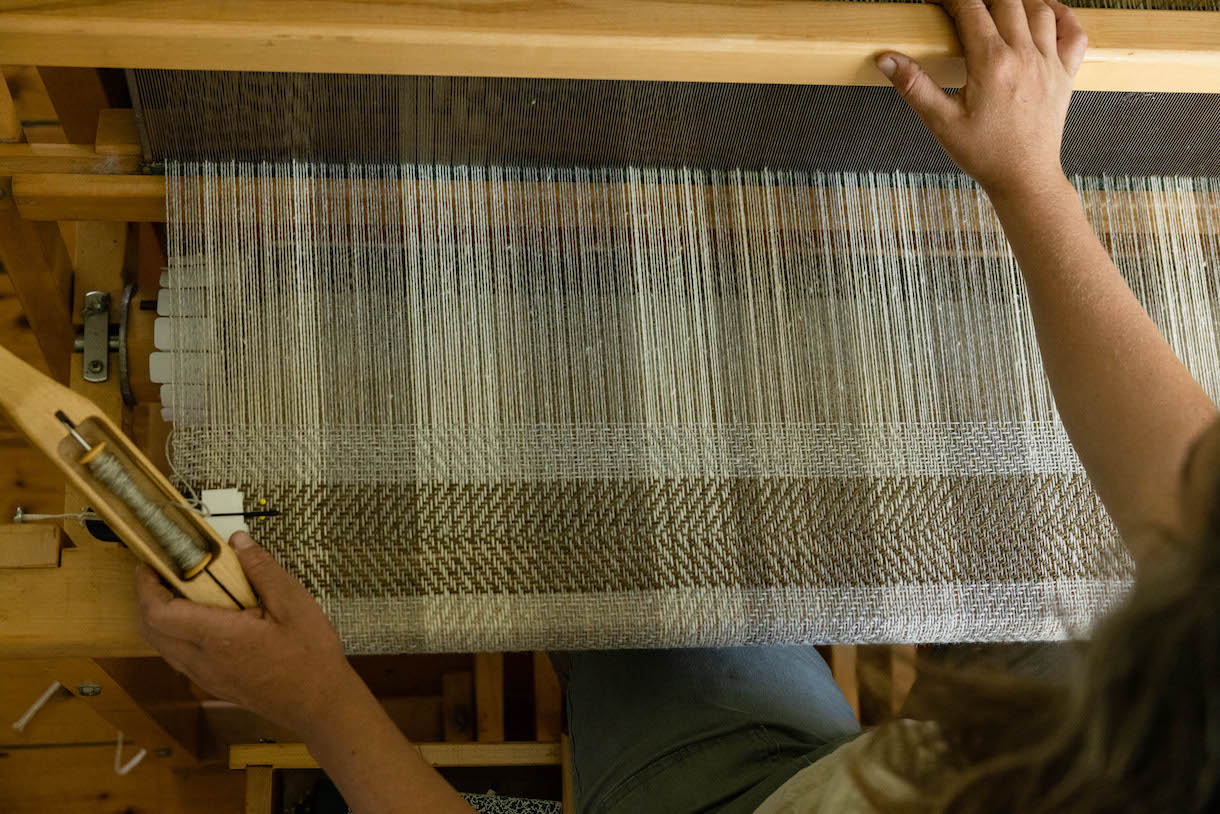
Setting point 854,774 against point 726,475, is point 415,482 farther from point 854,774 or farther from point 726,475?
point 854,774

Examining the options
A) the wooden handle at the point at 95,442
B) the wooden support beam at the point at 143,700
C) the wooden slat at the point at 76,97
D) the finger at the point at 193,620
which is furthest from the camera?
the wooden support beam at the point at 143,700

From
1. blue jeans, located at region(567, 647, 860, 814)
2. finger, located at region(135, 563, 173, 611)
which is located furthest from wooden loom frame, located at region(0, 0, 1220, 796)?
blue jeans, located at region(567, 647, 860, 814)

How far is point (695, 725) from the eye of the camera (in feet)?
3.34

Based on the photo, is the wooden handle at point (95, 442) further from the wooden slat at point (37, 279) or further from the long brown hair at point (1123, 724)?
the long brown hair at point (1123, 724)

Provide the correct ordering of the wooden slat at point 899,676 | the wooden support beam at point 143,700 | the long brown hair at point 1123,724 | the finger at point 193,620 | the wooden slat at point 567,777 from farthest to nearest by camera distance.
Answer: the wooden slat at point 899,676
the wooden slat at point 567,777
the wooden support beam at point 143,700
the finger at point 193,620
the long brown hair at point 1123,724

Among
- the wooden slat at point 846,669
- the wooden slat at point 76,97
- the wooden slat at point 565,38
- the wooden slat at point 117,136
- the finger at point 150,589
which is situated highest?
the wooden slat at point 76,97

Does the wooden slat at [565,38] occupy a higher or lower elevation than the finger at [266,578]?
Answer: higher

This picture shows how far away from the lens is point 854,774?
642 millimetres

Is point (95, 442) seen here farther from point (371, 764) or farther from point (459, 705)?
point (459, 705)

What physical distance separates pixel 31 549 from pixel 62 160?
38cm

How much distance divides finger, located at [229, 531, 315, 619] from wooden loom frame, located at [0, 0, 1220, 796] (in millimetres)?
180

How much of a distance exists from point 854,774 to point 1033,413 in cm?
55

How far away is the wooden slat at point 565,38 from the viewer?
749mm

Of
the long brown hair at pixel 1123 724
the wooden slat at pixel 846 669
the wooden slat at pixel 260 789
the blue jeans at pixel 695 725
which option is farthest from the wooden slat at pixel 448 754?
the long brown hair at pixel 1123 724
